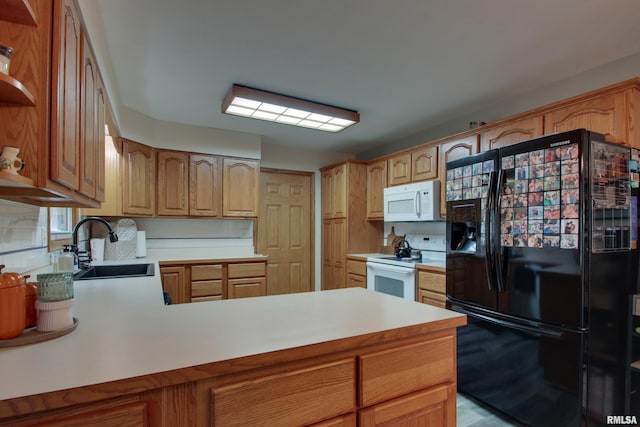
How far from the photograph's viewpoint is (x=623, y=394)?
1810mm

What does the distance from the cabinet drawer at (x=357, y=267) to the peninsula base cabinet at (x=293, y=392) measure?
107 inches

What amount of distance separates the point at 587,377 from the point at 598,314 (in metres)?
0.33

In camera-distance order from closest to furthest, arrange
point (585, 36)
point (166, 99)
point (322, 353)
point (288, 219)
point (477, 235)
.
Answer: point (322, 353) < point (585, 36) < point (477, 235) < point (166, 99) < point (288, 219)

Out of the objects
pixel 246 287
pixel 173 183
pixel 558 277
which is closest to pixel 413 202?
pixel 558 277

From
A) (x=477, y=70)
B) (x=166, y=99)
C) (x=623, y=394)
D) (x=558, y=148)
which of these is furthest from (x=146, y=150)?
(x=623, y=394)

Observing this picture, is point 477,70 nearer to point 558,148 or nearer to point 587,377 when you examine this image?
point 558,148

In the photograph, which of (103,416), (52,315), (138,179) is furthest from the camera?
(138,179)

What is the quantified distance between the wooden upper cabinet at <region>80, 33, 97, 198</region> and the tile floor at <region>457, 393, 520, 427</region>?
2.44m

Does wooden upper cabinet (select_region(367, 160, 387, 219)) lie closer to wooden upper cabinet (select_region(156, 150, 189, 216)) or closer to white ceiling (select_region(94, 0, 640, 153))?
white ceiling (select_region(94, 0, 640, 153))

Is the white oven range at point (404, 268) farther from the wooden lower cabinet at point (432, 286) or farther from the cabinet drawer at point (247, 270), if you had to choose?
the cabinet drawer at point (247, 270)

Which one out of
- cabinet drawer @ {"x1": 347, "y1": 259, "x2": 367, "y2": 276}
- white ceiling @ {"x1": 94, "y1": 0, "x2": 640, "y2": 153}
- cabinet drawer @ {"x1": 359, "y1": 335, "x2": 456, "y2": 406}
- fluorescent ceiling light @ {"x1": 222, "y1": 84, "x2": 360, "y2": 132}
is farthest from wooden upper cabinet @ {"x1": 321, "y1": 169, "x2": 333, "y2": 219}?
cabinet drawer @ {"x1": 359, "y1": 335, "x2": 456, "y2": 406}

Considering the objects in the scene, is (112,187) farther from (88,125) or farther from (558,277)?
(558,277)

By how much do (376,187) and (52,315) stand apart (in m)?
3.58

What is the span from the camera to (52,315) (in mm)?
957
